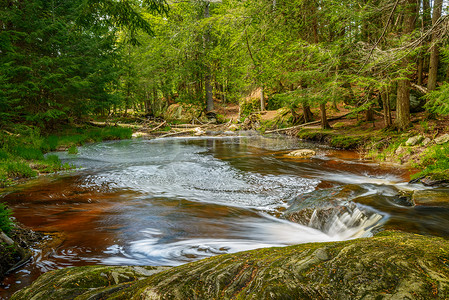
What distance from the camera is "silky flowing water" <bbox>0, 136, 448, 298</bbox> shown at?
328 centimetres

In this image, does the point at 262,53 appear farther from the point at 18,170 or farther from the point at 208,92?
the point at 208,92

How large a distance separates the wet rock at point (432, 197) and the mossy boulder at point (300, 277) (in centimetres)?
247

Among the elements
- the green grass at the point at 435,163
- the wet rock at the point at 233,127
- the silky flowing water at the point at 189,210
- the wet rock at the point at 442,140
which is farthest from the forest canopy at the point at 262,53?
the wet rock at the point at 233,127

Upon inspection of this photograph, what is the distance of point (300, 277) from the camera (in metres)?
1.62

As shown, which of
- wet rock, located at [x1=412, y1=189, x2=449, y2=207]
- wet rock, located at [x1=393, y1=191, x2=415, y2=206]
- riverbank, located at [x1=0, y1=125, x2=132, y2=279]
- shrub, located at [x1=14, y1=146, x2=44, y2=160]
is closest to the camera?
riverbank, located at [x1=0, y1=125, x2=132, y2=279]

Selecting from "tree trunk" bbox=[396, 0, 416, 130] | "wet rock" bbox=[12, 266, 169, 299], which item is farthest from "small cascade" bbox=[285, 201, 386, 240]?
"tree trunk" bbox=[396, 0, 416, 130]

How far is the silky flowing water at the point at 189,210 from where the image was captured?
3.28 m

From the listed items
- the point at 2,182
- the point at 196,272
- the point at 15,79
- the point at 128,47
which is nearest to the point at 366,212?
the point at 196,272

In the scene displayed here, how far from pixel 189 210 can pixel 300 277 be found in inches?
139

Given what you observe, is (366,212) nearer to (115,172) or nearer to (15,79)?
(115,172)

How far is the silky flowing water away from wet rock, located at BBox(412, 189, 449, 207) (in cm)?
30

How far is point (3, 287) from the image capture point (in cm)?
229

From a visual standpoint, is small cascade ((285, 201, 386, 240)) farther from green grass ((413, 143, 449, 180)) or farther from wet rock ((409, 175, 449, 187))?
green grass ((413, 143, 449, 180))

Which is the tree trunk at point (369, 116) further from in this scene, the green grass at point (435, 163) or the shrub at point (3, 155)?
the shrub at point (3, 155)
